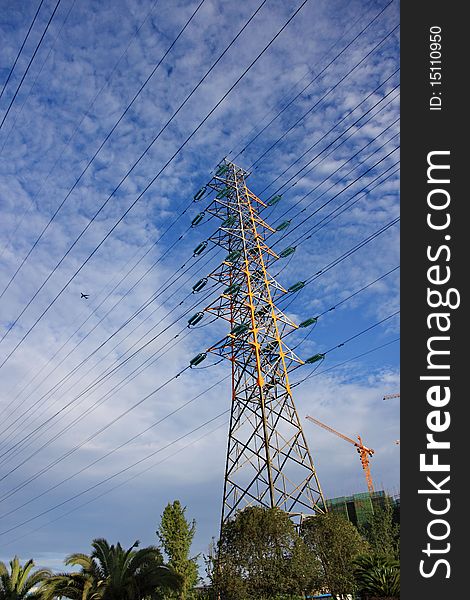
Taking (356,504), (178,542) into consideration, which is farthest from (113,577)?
(356,504)

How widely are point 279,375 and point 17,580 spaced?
26954mm

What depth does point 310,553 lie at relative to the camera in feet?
77.6

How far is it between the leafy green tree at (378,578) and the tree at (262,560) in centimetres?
212

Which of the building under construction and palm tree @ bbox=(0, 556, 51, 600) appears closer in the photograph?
palm tree @ bbox=(0, 556, 51, 600)

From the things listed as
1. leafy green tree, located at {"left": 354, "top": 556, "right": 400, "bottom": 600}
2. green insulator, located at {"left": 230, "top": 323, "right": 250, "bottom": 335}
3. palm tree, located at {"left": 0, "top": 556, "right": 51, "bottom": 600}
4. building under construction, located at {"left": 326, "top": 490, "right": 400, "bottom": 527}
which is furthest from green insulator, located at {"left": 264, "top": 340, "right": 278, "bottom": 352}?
building under construction, located at {"left": 326, "top": 490, "right": 400, "bottom": 527}

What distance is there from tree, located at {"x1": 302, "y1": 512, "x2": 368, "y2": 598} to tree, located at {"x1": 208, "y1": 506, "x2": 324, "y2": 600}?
3.06 ft

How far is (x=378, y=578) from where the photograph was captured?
2138cm

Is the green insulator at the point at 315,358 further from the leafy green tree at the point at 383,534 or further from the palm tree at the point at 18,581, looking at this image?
the palm tree at the point at 18,581

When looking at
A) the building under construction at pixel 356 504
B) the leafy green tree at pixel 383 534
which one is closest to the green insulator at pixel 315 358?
the leafy green tree at pixel 383 534

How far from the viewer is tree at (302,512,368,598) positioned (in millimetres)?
23203

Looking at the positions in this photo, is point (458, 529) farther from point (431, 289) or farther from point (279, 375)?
point (279, 375)

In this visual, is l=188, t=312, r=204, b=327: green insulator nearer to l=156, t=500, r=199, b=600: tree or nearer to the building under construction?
l=156, t=500, r=199, b=600: tree

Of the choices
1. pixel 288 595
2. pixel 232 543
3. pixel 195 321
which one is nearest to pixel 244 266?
pixel 195 321

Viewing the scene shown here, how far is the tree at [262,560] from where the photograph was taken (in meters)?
22.1
